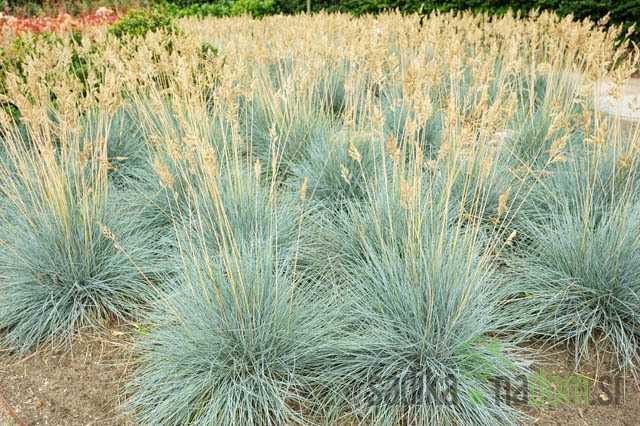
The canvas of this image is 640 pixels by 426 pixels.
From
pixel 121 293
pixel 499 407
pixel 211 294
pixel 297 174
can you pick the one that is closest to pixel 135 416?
pixel 211 294

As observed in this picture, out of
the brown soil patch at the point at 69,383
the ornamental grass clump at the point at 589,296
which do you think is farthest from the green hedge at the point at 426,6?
the brown soil patch at the point at 69,383

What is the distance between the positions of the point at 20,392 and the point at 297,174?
218 cm

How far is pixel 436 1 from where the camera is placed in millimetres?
10336

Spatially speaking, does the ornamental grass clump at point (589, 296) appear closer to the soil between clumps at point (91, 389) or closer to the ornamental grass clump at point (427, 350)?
the soil between clumps at point (91, 389)

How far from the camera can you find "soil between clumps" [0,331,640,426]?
216cm

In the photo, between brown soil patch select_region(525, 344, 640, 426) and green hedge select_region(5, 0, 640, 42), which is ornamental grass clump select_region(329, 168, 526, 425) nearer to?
brown soil patch select_region(525, 344, 640, 426)

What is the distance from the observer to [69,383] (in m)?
2.39

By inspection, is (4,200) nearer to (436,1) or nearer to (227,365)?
(227,365)

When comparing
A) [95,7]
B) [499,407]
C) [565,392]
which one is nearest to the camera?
[499,407]

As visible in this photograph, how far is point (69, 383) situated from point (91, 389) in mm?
124

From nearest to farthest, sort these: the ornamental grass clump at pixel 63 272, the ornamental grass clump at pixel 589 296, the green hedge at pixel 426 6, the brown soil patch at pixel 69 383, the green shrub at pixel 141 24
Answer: the brown soil patch at pixel 69 383 < the ornamental grass clump at pixel 589 296 < the ornamental grass clump at pixel 63 272 < the green shrub at pixel 141 24 < the green hedge at pixel 426 6

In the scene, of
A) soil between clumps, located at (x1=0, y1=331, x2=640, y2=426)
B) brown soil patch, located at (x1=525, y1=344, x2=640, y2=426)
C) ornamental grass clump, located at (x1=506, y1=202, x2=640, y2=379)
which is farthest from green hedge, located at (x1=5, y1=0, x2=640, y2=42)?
soil between clumps, located at (x1=0, y1=331, x2=640, y2=426)

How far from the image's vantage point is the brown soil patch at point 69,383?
2.22 metres

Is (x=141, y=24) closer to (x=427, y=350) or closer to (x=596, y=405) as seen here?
(x=427, y=350)
